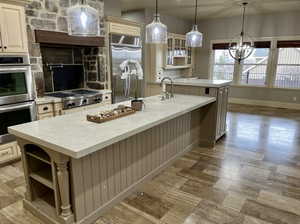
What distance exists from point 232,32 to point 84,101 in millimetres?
5771

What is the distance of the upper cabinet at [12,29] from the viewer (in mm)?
2927

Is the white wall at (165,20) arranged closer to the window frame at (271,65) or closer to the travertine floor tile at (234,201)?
the window frame at (271,65)

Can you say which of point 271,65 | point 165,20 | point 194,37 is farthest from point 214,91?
point 271,65

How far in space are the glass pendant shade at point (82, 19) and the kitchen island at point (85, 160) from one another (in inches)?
33.9

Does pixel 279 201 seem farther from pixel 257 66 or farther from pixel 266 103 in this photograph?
pixel 257 66

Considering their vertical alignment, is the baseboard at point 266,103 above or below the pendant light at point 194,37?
below

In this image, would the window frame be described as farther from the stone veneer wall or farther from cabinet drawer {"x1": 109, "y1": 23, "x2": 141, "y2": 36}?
the stone veneer wall

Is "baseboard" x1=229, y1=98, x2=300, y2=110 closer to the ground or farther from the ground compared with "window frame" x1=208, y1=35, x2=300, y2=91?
closer to the ground

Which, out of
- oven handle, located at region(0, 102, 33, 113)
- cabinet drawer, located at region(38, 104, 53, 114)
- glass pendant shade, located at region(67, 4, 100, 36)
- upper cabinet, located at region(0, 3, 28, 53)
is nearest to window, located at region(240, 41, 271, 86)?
cabinet drawer, located at region(38, 104, 53, 114)

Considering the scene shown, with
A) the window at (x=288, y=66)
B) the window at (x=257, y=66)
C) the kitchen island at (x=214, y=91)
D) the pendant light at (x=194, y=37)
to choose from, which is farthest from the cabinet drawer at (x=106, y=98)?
the window at (x=288, y=66)

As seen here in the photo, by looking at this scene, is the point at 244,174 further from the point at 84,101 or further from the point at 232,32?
the point at 232,32

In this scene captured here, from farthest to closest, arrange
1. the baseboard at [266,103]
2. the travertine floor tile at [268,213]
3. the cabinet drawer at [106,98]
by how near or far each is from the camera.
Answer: the baseboard at [266,103]
the cabinet drawer at [106,98]
the travertine floor tile at [268,213]

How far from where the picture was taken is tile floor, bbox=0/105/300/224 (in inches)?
86.7

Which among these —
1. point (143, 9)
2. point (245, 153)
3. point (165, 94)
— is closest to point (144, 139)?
point (165, 94)
